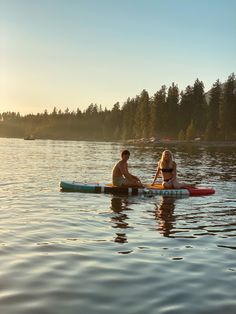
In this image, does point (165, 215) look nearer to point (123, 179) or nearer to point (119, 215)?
point (119, 215)

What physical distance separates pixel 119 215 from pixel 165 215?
1.58m

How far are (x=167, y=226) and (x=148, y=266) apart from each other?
13.7ft

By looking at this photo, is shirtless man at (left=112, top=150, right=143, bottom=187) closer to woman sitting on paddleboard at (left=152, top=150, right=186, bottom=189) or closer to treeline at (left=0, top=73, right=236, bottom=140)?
woman sitting on paddleboard at (left=152, top=150, right=186, bottom=189)

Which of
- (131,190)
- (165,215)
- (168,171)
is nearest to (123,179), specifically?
(131,190)

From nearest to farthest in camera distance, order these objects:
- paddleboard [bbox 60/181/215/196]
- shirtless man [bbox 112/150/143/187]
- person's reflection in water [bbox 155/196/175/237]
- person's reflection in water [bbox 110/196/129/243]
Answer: person's reflection in water [bbox 110/196/129/243] → person's reflection in water [bbox 155/196/175/237] → paddleboard [bbox 60/181/215/196] → shirtless man [bbox 112/150/143/187]

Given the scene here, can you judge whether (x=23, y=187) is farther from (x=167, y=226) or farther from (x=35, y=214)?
(x=167, y=226)

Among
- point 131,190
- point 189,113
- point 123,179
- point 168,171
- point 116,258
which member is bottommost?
point 116,258

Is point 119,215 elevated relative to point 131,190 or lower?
lower

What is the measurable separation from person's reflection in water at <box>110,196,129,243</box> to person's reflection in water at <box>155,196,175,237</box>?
3.48 feet

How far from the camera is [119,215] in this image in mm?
14430

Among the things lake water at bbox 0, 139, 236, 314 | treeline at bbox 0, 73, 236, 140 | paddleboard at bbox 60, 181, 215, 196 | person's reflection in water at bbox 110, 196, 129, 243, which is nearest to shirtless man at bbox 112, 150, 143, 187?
paddleboard at bbox 60, 181, 215, 196

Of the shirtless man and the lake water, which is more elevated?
the shirtless man

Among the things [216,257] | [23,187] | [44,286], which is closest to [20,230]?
[44,286]

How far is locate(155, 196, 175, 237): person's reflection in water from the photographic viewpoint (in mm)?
12256
